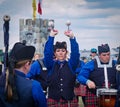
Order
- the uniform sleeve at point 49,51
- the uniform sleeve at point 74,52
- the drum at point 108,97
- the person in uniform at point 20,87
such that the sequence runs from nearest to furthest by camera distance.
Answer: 1. the person in uniform at point 20,87
2. the drum at point 108,97
3. the uniform sleeve at point 74,52
4. the uniform sleeve at point 49,51

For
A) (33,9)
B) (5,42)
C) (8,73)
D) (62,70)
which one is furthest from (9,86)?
(33,9)

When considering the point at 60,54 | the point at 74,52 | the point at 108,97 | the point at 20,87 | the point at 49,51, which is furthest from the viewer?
the point at 60,54

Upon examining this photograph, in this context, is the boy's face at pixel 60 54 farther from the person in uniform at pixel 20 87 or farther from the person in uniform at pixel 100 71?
the person in uniform at pixel 20 87

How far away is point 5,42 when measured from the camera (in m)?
4.14

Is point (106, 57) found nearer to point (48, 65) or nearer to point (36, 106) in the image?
point (48, 65)

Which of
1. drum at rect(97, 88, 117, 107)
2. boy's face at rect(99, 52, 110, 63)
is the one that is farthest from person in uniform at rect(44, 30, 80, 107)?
drum at rect(97, 88, 117, 107)

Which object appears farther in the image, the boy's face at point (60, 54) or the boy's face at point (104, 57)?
the boy's face at point (60, 54)

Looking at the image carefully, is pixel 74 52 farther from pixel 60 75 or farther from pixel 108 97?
pixel 108 97

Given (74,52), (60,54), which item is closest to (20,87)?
(74,52)

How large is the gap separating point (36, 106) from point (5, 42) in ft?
2.17

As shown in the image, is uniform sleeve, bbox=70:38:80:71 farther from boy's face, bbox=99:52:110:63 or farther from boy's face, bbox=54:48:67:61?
boy's face, bbox=99:52:110:63

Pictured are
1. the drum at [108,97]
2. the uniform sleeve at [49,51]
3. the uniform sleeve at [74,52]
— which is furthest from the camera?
the uniform sleeve at [49,51]

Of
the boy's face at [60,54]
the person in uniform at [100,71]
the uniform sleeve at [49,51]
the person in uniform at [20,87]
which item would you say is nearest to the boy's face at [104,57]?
the person in uniform at [100,71]

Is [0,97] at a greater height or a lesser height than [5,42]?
lesser
